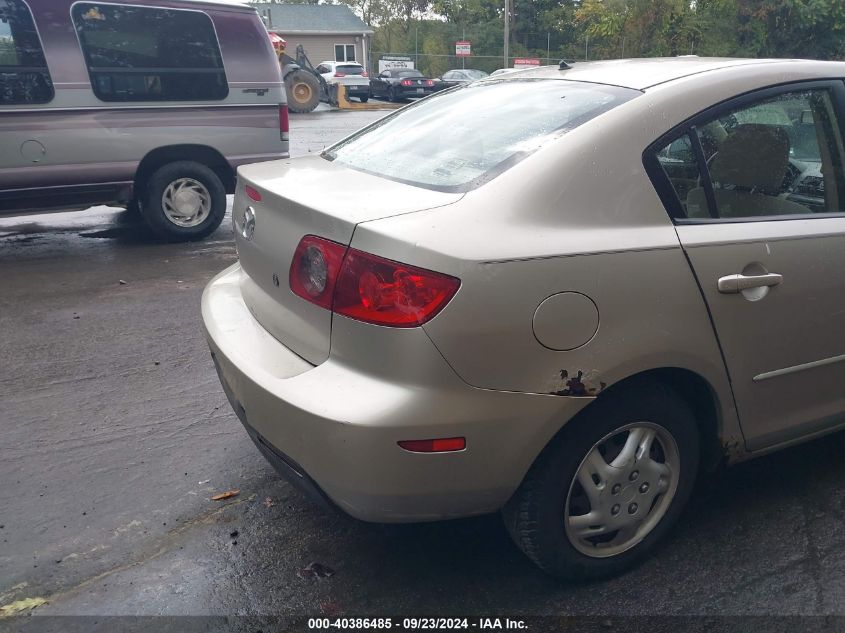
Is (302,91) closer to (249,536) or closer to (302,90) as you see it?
(302,90)

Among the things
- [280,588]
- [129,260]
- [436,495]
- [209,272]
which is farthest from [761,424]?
[129,260]

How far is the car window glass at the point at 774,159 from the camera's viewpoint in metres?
2.75

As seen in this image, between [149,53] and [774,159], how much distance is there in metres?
5.71

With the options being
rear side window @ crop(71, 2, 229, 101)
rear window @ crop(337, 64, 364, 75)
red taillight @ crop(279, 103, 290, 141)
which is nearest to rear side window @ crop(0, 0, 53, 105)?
Result: rear side window @ crop(71, 2, 229, 101)

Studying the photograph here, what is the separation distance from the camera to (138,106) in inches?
275

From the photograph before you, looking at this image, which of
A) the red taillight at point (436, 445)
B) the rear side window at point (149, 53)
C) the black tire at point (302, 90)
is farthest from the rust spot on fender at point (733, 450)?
the black tire at point (302, 90)

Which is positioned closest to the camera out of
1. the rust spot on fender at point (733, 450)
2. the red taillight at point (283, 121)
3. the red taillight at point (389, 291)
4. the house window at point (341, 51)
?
the red taillight at point (389, 291)

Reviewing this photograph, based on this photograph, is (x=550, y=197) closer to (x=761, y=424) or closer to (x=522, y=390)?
(x=522, y=390)

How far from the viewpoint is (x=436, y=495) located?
2.32 meters

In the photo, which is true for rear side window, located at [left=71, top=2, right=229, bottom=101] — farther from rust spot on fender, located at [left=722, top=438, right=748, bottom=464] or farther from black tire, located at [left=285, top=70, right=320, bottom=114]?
black tire, located at [left=285, top=70, right=320, bottom=114]

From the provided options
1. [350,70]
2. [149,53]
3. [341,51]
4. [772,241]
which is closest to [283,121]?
[149,53]

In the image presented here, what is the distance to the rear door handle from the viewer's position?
258cm

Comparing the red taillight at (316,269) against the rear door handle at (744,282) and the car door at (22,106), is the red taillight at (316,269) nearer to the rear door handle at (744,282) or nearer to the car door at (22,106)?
the rear door handle at (744,282)

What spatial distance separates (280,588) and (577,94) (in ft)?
6.50
